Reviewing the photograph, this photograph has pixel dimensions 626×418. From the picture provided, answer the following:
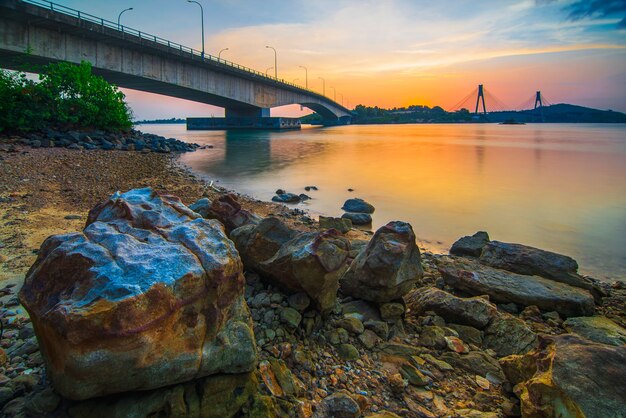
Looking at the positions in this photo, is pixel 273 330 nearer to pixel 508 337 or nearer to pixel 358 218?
pixel 508 337

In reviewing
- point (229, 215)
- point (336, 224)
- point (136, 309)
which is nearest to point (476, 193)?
point (336, 224)

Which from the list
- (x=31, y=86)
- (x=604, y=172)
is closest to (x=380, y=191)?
(x=604, y=172)

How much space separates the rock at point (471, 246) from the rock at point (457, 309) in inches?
135

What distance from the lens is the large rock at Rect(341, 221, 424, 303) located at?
4570 millimetres

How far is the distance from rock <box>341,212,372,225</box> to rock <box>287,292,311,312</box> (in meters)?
6.44

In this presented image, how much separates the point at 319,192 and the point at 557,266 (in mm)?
9822

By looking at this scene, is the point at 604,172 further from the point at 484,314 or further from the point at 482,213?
A: the point at 484,314

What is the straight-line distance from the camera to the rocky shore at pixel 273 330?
7.80 feet

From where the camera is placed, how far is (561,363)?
283cm

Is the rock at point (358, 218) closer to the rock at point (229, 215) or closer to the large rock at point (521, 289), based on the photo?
the large rock at point (521, 289)

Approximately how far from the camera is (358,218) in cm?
1058

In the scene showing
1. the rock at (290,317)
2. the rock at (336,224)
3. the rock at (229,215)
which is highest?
the rock at (229,215)

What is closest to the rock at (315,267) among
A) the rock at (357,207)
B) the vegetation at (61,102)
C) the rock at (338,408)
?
the rock at (338,408)

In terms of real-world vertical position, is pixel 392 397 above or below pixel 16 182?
below
